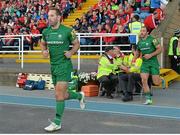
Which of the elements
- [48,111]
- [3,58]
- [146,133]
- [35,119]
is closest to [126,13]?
[3,58]

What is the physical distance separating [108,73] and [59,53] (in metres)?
4.16

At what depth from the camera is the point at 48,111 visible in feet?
33.3

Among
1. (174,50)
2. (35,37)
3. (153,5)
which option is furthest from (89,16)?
(174,50)

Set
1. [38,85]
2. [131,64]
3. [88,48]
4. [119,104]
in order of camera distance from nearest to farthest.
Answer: [119,104]
[131,64]
[38,85]
[88,48]

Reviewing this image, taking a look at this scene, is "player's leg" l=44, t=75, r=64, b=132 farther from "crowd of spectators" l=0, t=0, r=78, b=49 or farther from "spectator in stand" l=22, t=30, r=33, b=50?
"crowd of spectators" l=0, t=0, r=78, b=49

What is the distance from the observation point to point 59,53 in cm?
784

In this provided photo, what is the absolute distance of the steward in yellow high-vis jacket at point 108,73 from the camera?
1170 centimetres

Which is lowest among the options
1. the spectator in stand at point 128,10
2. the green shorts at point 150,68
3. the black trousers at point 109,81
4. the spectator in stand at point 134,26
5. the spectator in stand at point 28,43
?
the black trousers at point 109,81

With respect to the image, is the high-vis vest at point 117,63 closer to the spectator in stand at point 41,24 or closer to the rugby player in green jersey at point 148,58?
the rugby player in green jersey at point 148,58

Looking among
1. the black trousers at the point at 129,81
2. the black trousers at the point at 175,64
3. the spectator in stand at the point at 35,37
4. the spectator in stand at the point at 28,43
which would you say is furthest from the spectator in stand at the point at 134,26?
the spectator in stand at the point at 35,37

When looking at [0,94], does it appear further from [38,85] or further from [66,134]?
[66,134]

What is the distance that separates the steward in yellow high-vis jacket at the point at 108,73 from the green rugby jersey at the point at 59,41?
3929mm

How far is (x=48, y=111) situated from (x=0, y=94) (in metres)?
3.51

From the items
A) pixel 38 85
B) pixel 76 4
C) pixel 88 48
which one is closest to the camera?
pixel 38 85
